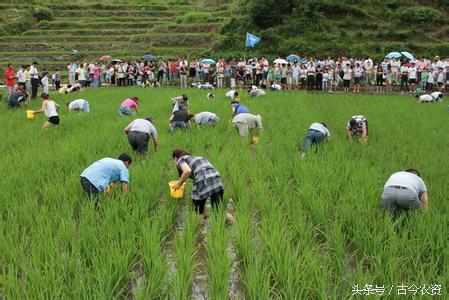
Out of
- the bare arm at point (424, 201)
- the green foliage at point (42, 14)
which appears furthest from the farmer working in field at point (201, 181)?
the green foliage at point (42, 14)

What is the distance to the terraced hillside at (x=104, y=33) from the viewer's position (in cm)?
2472

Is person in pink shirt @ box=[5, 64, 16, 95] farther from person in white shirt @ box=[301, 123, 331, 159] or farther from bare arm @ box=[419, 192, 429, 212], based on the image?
bare arm @ box=[419, 192, 429, 212]

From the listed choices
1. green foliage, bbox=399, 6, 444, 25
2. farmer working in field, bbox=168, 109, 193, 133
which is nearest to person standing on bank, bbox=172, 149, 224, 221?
farmer working in field, bbox=168, 109, 193, 133

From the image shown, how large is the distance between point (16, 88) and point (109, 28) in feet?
62.8

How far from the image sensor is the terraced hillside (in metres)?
24.7

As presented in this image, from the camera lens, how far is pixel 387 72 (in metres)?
15.5

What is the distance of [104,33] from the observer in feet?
95.2

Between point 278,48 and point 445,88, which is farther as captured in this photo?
point 278,48

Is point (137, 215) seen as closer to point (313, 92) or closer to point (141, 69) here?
point (313, 92)

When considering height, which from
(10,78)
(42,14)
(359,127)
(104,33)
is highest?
(42,14)

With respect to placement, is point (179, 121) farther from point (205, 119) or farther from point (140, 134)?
Answer: point (140, 134)

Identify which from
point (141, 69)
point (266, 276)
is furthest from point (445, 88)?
point (266, 276)

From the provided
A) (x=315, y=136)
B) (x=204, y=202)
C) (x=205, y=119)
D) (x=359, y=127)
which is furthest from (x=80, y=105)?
(x=204, y=202)

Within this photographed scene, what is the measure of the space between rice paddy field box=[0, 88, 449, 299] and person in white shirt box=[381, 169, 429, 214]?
148 millimetres
